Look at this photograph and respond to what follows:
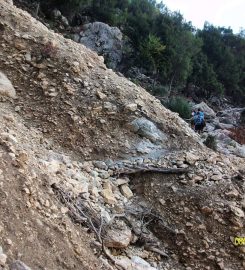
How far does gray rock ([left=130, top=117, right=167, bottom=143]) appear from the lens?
316 inches

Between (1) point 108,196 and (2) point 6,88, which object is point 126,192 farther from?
(2) point 6,88

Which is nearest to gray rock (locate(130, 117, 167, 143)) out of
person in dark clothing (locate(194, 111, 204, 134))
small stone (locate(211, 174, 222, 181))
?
small stone (locate(211, 174, 222, 181))

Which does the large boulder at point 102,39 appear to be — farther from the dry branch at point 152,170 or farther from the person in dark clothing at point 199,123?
the dry branch at point 152,170

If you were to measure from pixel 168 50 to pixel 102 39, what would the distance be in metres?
→ 5.89

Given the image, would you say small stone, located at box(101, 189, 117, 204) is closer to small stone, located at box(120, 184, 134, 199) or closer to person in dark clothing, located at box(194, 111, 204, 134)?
small stone, located at box(120, 184, 134, 199)

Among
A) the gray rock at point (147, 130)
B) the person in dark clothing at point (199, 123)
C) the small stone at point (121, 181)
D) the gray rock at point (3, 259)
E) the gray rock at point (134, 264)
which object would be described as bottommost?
→ the gray rock at point (134, 264)

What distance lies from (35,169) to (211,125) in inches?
722

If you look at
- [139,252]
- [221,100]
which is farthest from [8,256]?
[221,100]

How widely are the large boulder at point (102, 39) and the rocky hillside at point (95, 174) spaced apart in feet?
53.9

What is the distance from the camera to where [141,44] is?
29.0 meters

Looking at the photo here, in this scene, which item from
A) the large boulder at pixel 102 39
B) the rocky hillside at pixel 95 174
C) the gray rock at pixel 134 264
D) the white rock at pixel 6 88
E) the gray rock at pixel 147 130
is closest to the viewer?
the rocky hillside at pixel 95 174

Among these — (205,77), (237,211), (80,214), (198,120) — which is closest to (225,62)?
(205,77)

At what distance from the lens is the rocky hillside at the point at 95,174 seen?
185 inches

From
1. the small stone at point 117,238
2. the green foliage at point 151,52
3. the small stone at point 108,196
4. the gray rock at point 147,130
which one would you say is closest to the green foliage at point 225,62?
the green foliage at point 151,52
